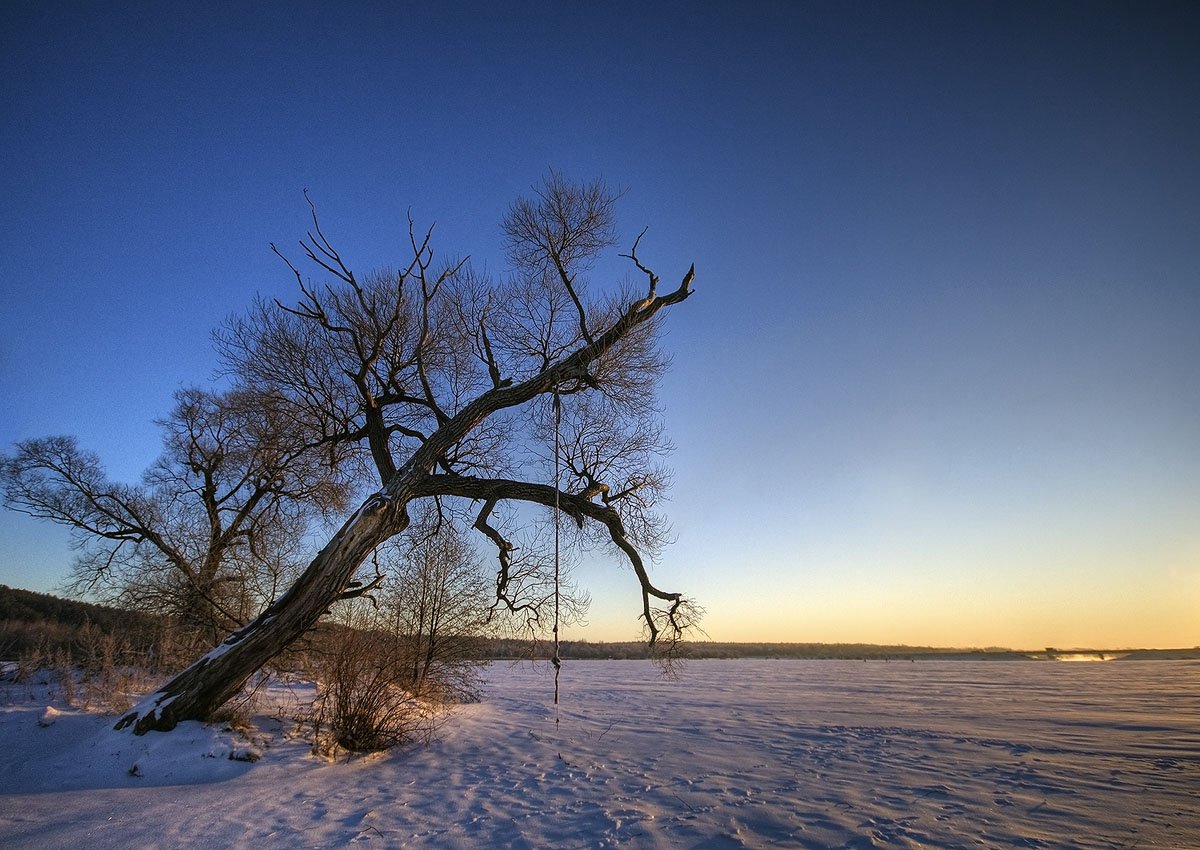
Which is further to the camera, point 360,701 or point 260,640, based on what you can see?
point 360,701

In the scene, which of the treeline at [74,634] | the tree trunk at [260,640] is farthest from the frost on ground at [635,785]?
the treeline at [74,634]

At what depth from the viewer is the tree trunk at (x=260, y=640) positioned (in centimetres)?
724

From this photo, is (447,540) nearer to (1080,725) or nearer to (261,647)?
(261,647)

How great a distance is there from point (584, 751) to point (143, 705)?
5.67m

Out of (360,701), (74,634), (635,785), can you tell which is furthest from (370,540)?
(74,634)

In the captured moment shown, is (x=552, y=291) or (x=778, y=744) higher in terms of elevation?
(x=552, y=291)

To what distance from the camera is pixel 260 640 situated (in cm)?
756

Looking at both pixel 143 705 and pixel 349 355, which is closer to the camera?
pixel 143 705

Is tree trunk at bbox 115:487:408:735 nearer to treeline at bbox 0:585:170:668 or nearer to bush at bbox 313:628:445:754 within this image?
→ bush at bbox 313:628:445:754

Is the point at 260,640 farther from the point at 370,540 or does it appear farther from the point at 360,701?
the point at 370,540

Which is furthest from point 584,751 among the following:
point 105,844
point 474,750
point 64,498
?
point 64,498

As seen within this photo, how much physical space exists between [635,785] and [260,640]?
5087 mm

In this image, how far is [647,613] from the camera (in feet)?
31.2

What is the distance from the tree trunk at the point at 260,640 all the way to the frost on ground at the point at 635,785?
30 cm
